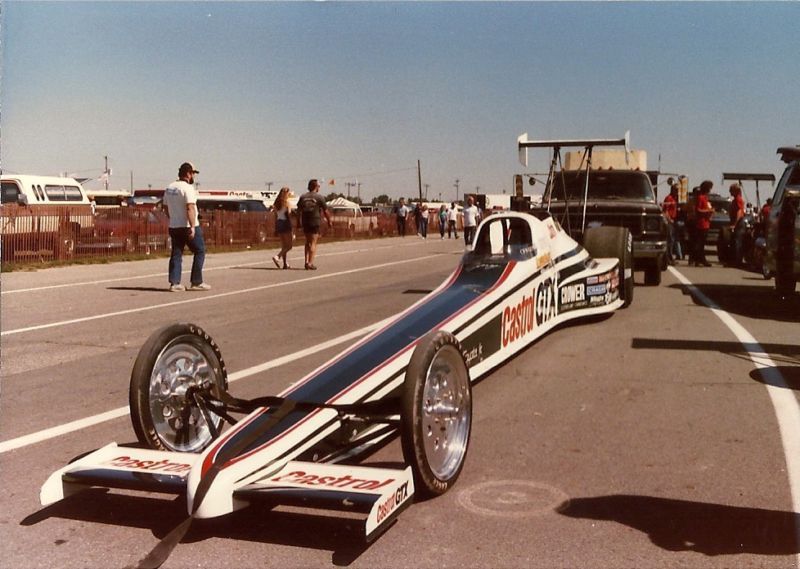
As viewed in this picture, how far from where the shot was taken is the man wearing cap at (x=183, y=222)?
12977 millimetres

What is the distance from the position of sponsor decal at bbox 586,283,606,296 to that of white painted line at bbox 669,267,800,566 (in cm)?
140

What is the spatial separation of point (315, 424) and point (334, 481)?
1.86 ft

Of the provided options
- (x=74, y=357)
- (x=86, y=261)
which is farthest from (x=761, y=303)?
(x=86, y=261)

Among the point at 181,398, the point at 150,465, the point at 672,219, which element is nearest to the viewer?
the point at 150,465

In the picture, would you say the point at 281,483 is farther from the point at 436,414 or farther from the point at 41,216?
the point at 41,216

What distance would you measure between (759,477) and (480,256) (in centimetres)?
360

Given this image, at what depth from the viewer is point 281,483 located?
3369mm

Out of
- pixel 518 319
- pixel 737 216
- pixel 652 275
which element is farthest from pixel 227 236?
pixel 518 319

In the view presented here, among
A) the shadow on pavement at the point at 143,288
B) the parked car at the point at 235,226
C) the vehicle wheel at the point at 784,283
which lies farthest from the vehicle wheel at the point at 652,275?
the parked car at the point at 235,226

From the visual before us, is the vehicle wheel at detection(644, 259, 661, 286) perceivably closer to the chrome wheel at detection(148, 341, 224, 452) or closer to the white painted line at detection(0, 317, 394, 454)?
the white painted line at detection(0, 317, 394, 454)

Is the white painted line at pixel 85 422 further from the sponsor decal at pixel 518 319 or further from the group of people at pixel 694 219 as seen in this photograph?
the group of people at pixel 694 219

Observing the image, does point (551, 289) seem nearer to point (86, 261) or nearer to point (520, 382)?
point (520, 382)

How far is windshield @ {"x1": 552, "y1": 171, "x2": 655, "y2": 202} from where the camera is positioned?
14844 mm

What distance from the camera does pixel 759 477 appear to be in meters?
4.24
